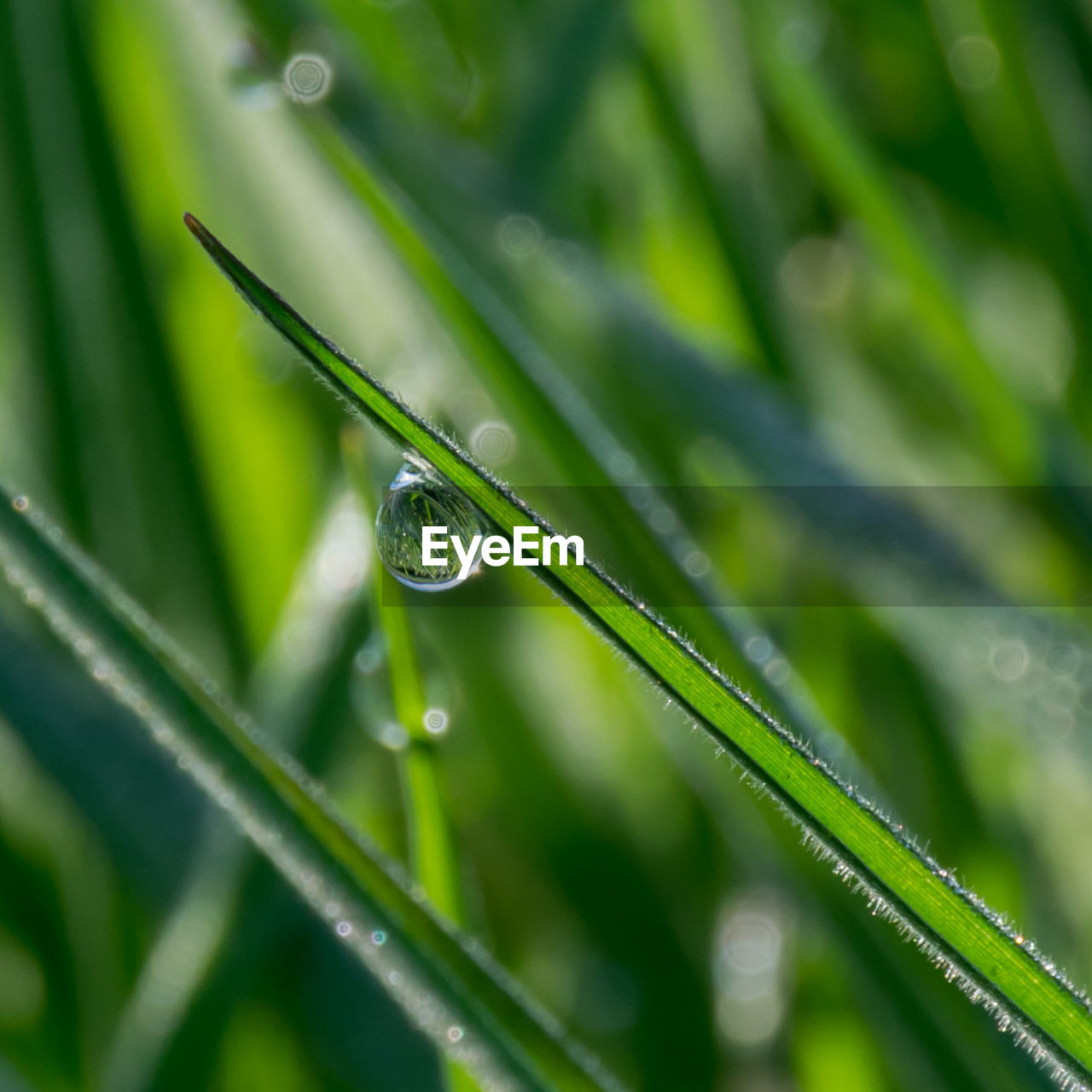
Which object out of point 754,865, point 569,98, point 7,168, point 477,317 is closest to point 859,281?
point 569,98

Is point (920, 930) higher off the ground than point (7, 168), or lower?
lower

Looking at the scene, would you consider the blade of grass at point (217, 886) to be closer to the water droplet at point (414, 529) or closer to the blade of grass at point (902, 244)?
the water droplet at point (414, 529)

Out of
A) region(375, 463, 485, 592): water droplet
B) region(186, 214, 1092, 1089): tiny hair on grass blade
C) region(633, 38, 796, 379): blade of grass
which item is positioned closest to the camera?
region(186, 214, 1092, 1089): tiny hair on grass blade

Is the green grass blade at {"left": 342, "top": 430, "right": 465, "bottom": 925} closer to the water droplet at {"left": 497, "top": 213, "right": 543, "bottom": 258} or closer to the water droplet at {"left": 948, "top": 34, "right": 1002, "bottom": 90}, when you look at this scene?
Result: the water droplet at {"left": 497, "top": 213, "right": 543, "bottom": 258}

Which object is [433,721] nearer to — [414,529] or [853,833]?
[414,529]

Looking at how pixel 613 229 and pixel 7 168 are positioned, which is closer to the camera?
pixel 7 168

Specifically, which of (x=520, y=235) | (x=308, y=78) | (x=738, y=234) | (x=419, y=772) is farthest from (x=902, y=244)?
(x=419, y=772)

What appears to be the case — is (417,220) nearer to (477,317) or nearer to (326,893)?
(477,317)

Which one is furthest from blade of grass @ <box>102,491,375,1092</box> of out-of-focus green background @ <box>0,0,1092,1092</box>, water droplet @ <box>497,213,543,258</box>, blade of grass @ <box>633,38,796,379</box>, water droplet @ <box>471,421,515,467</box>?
blade of grass @ <box>633,38,796,379</box>
